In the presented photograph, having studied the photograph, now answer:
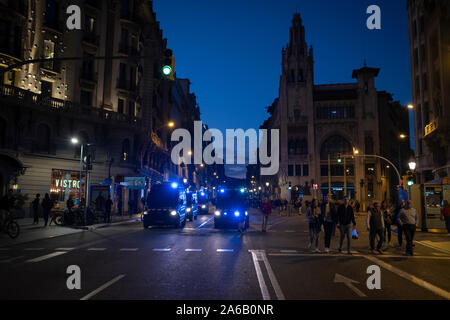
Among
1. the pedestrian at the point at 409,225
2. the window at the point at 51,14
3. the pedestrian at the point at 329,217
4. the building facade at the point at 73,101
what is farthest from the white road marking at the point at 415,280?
the window at the point at 51,14

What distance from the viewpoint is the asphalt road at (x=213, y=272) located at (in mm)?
6660

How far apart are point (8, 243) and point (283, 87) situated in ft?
211

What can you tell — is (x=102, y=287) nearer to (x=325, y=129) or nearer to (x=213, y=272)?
(x=213, y=272)

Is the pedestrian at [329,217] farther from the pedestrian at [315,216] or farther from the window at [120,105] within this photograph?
the window at [120,105]

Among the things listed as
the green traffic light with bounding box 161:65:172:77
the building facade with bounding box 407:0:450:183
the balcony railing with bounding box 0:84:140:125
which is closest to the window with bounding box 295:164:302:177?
the building facade with bounding box 407:0:450:183

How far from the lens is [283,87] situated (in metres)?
72.1

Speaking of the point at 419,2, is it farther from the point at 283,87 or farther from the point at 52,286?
the point at 52,286

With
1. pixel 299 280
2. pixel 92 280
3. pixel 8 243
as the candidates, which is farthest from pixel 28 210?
pixel 299 280

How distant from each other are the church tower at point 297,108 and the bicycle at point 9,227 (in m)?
57.4

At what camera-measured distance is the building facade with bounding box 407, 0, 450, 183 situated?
32.8 meters

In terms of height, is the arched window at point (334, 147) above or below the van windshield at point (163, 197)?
above

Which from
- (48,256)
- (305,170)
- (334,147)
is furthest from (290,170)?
(48,256)

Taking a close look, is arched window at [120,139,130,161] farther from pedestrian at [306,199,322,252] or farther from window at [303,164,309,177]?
window at [303,164,309,177]

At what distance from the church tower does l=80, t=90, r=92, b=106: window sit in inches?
1752
